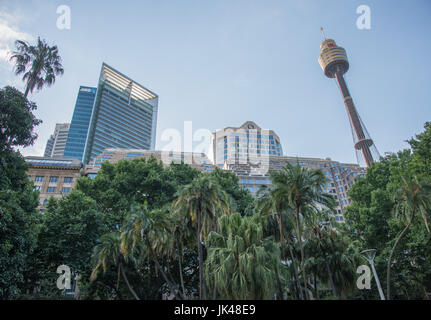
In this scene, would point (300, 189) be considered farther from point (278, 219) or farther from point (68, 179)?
point (68, 179)

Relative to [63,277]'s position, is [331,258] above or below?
above

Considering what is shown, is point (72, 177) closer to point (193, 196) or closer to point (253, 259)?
A: point (193, 196)

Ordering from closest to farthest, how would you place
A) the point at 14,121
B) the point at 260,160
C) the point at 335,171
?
the point at 14,121, the point at 260,160, the point at 335,171

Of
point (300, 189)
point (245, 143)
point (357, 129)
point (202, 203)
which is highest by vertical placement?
point (245, 143)

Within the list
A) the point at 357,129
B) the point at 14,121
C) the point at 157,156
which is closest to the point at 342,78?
the point at 357,129

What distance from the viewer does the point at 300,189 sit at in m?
20.6

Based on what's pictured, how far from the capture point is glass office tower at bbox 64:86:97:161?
522ft

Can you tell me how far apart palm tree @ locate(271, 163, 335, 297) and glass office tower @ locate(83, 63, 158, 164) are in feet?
496

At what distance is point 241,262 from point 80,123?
588ft

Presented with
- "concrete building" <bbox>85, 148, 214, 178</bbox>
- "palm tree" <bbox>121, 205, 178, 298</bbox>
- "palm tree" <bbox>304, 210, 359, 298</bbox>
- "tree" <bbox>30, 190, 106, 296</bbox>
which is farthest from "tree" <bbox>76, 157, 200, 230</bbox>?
"concrete building" <bbox>85, 148, 214, 178</bbox>

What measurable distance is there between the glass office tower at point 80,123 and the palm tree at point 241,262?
159m

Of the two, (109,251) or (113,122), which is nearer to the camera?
(109,251)
